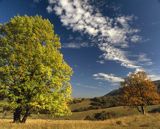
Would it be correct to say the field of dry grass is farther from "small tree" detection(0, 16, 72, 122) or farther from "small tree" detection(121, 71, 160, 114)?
"small tree" detection(121, 71, 160, 114)

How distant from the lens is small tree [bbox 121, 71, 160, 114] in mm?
60750

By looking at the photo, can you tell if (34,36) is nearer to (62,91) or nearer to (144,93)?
(62,91)

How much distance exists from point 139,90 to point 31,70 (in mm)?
37833

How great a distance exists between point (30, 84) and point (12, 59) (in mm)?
2824

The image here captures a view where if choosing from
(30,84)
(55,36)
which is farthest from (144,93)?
(30,84)

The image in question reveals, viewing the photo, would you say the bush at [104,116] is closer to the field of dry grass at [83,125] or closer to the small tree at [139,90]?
the small tree at [139,90]

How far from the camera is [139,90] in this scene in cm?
6122

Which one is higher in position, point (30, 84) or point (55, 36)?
point (55, 36)

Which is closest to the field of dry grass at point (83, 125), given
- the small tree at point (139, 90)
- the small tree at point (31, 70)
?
the small tree at point (31, 70)

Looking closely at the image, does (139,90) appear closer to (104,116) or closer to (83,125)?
(104,116)

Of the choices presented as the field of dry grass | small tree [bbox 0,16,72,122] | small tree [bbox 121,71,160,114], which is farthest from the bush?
small tree [bbox 0,16,72,122]

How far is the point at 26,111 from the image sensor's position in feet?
92.5

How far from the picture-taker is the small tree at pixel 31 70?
88.3ft

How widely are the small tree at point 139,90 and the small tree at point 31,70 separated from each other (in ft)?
110
